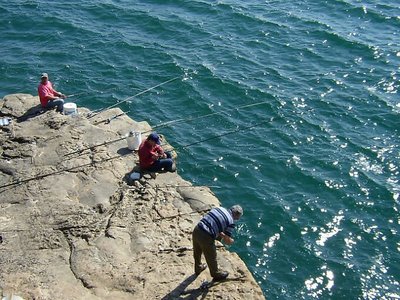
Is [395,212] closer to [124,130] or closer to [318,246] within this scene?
[318,246]

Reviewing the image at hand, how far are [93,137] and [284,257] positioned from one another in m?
8.13

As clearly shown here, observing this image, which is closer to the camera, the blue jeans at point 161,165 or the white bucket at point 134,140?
the blue jeans at point 161,165

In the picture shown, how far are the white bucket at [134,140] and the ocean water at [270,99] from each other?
7.63ft

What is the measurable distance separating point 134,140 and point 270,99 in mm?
8775

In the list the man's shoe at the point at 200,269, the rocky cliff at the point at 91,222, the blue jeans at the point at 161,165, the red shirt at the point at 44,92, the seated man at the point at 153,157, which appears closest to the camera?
the rocky cliff at the point at 91,222

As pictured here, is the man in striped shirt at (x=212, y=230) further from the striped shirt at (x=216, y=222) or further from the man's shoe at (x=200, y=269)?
the man's shoe at (x=200, y=269)

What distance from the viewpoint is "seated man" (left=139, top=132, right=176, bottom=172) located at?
683 inches

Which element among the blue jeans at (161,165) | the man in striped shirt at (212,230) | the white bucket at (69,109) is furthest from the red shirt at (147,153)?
A: the man in striped shirt at (212,230)

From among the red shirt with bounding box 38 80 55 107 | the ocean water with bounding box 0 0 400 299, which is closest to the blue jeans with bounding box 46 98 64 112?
the red shirt with bounding box 38 80 55 107

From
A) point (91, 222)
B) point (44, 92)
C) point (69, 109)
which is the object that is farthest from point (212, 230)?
point (44, 92)

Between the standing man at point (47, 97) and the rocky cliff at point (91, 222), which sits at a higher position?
the standing man at point (47, 97)

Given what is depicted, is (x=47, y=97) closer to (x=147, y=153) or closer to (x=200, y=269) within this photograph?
(x=147, y=153)

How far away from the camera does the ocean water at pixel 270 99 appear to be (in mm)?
17672

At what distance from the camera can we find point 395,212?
19.0 meters
